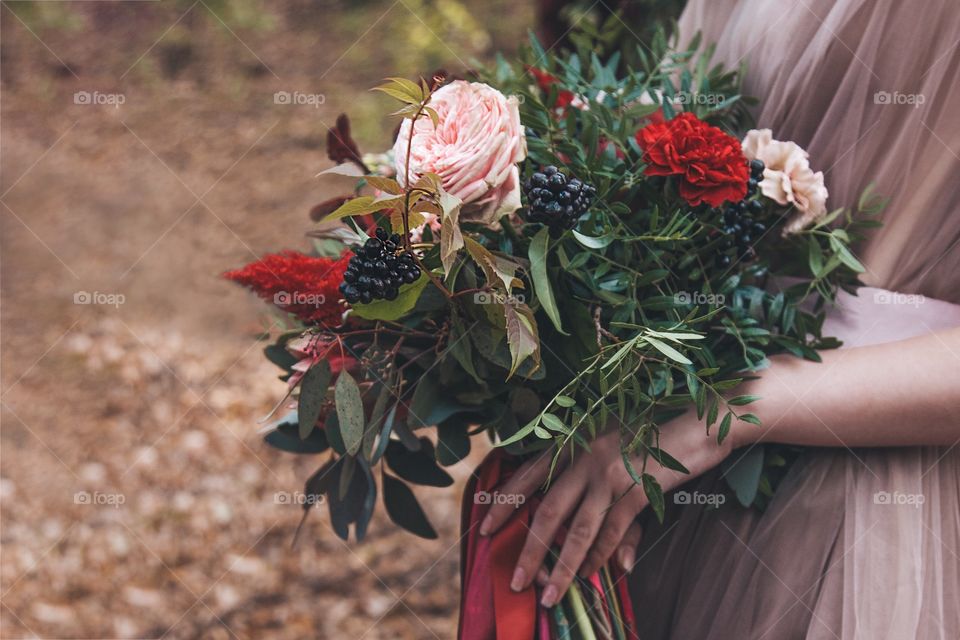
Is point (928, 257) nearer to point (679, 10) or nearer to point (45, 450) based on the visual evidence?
point (679, 10)

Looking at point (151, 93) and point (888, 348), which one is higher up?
point (151, 93)

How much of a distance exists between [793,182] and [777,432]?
0.74 feet

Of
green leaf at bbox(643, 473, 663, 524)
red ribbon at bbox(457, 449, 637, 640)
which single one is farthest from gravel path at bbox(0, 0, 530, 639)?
green leaf at bbox(643, 473, 663, 524)

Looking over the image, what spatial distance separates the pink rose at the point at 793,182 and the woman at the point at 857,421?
5 cm

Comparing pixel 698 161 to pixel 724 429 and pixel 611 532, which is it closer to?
pixel 724 429

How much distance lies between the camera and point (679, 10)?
147 centimetres

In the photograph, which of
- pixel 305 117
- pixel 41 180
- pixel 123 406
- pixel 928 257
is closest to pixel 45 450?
pixel 123 406

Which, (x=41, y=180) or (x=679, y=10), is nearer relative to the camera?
(x=679, y=10)

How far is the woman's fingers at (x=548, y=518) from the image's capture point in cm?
82

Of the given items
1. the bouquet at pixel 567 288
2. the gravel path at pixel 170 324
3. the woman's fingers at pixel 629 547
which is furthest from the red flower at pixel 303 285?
the gravel path at pixel 170 324

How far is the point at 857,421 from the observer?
0.78 m

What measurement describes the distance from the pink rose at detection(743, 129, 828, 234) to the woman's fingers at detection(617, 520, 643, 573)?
320mm

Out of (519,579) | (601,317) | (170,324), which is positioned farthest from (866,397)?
(170,324)

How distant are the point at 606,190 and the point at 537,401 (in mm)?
199
